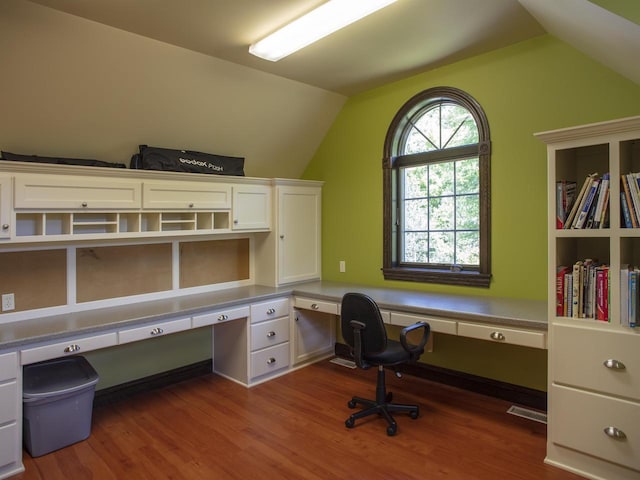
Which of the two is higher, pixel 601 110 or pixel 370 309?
pixel 601 110

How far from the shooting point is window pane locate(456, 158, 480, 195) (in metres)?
3.36

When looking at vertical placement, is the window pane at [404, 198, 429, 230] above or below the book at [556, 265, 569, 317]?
above

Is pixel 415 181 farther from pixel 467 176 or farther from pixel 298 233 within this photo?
pixel 298 233

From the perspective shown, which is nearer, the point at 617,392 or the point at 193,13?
the point at 617,392

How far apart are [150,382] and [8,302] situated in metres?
1.22

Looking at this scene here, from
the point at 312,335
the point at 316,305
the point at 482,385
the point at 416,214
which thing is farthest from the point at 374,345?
the point at 416,214

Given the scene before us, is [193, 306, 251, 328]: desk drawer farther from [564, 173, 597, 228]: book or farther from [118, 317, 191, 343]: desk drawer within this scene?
[564, 173, 597, 228]: book

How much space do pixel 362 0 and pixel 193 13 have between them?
956mm

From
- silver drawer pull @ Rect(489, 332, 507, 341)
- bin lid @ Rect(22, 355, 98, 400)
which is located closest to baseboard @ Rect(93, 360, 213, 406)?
bin lid @ Rect(22, 355, 98, 400)

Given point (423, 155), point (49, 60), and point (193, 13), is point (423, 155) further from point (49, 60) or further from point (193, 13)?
point (49, 60)

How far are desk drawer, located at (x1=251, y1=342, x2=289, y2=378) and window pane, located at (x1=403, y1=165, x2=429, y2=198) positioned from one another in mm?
1752

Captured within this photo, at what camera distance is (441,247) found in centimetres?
361

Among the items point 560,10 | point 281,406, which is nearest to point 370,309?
point 281,406

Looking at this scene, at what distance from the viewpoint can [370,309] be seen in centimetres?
266
